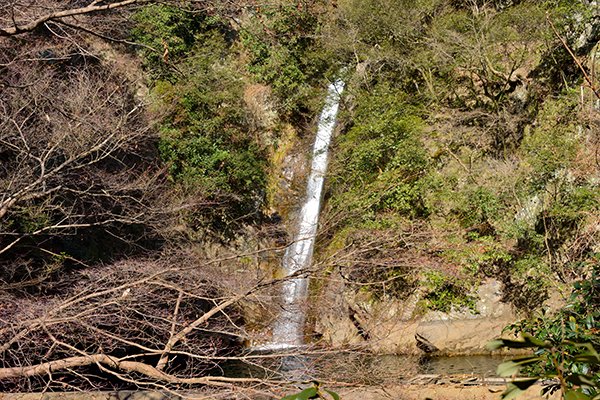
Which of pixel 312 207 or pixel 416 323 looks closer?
pixel 416 323

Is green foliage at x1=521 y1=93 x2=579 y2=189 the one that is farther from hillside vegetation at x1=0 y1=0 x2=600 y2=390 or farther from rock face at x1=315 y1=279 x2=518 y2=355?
rock face at x1=315 y1=279 x2=518 y2=355

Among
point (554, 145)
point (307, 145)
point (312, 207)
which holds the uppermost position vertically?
point (554, 145)

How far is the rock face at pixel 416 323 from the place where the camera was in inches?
396

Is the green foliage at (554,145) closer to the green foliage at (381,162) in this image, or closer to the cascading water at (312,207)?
the green foliage at (381,162)

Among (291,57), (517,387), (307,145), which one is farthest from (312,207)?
(517,387)

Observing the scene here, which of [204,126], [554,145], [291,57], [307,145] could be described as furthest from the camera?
[291,57]

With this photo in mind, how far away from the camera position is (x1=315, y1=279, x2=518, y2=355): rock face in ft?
33.0

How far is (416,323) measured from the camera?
10.8m

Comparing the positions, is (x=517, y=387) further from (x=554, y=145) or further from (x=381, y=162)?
(x=381, y=162)

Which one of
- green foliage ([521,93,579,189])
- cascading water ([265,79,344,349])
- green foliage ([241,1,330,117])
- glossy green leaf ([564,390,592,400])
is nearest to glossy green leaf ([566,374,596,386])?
glossy green leaf ([564,390,592,400])

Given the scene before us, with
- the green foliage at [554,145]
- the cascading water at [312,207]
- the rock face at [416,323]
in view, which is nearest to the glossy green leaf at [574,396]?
the rock face at [416,323]

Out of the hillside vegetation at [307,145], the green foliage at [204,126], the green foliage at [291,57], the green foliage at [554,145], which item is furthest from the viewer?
the green foliage at [291,57]

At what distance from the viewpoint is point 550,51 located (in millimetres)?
12836

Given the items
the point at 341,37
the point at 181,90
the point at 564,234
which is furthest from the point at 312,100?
the point at 564,234
